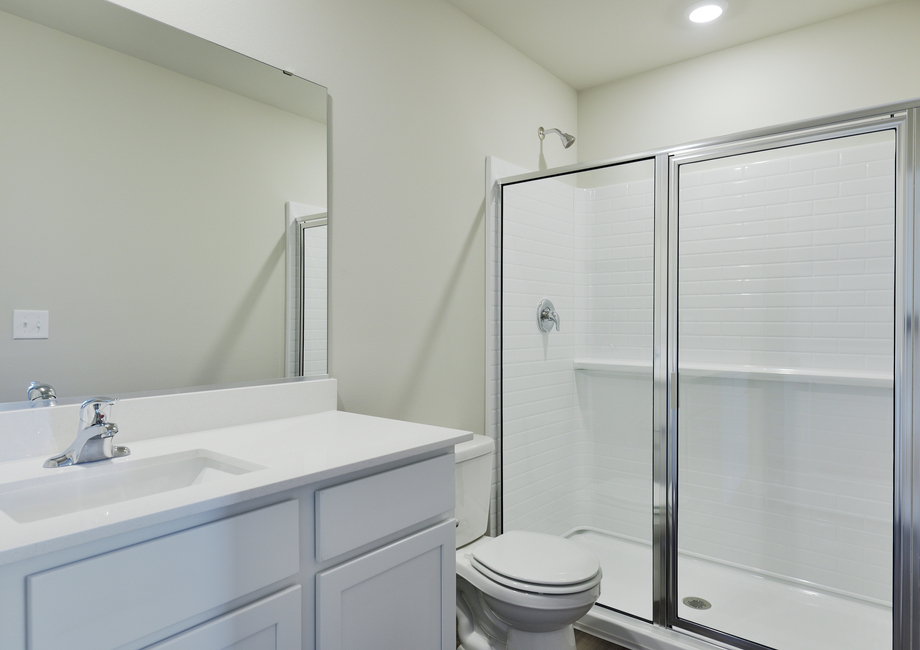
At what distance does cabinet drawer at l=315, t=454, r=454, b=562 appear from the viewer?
3.41ft

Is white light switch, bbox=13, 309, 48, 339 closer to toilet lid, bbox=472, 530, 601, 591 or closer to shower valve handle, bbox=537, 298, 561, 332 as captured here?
toilet lid, bbox=472, 530, 601, 591

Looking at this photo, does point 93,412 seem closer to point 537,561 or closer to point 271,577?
point 271,577

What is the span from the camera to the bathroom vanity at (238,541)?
28.6 inches

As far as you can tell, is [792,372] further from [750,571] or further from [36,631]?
[36,631]

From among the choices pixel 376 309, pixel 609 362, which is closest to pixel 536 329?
pixel 609 362

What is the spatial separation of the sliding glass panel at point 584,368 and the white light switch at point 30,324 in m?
1.70

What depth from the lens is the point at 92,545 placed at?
0.74 metres

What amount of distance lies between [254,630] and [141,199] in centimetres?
99

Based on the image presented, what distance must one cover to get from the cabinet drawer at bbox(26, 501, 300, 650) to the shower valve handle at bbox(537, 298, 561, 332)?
165 cm

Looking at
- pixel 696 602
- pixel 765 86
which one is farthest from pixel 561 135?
pixel 696 602

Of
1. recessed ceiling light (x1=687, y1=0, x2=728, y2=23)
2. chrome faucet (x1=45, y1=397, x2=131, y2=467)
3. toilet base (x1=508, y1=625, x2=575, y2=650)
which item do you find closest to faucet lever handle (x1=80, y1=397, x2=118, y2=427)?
chrome faucet (x1=45, y1=397, x2=131, y2=467)

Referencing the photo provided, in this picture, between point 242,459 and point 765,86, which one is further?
point 765,86

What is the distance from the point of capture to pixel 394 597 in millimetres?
1182

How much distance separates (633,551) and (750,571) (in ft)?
1.35
